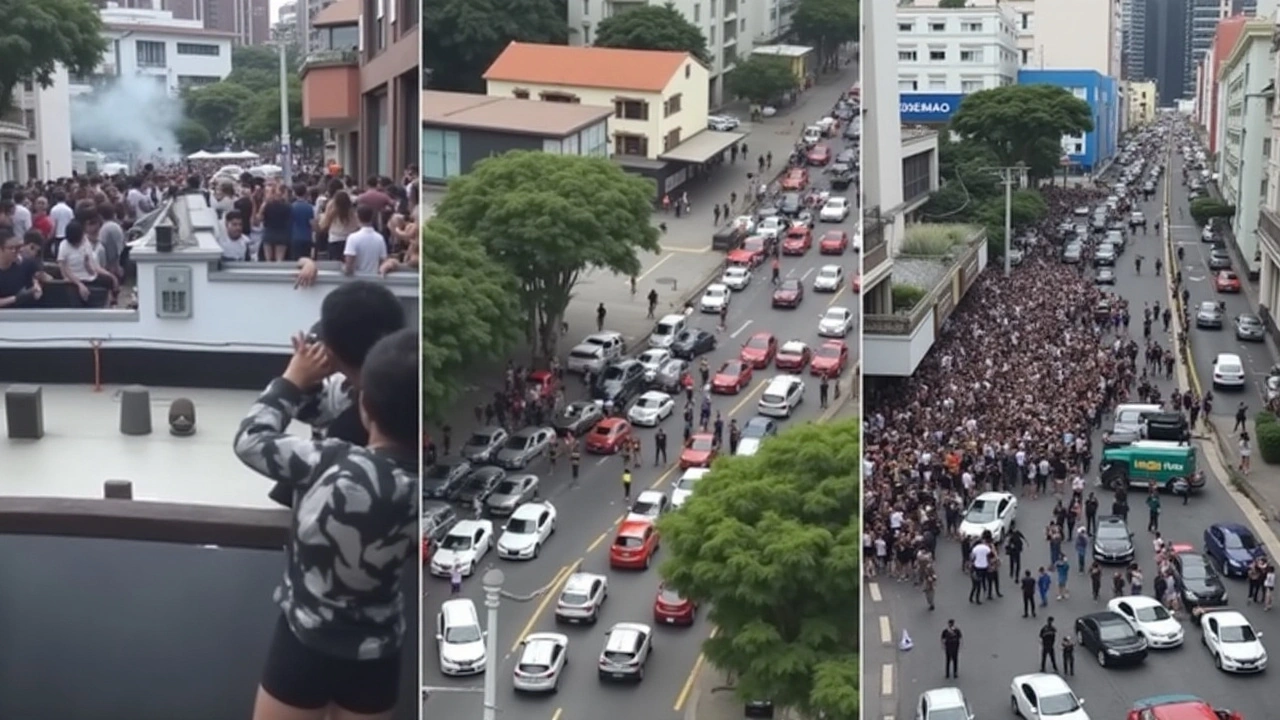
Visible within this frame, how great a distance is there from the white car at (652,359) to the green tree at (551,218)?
25 cm

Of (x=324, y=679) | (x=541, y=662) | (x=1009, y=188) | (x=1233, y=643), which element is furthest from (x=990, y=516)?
(x=1009, y=188)

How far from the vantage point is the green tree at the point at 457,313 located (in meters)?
4.39

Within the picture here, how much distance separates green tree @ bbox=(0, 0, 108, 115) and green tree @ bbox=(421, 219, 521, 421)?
1.21 metres

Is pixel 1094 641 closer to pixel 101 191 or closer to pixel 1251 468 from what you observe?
pixel 1251 468

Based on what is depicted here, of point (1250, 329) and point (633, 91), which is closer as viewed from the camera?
Answer: point (633, 91)

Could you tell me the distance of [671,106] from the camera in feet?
15.4

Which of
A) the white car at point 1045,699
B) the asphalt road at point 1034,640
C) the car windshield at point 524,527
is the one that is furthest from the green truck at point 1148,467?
the car windshield at point 524,527

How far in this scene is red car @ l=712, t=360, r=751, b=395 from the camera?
4480 millimetres

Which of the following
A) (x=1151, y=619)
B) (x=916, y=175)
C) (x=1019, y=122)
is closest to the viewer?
(x=1151, y=619)

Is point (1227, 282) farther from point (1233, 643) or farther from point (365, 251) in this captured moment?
point (365, 251)

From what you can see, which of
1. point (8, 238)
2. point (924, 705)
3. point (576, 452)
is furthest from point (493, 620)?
point (924, 705)

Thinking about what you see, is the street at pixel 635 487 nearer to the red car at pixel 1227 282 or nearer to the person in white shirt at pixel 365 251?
the person in white shirt at pixel 365 251

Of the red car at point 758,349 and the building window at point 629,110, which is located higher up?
the building window at point 629,110

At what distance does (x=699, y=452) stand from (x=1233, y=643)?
18.4ft
